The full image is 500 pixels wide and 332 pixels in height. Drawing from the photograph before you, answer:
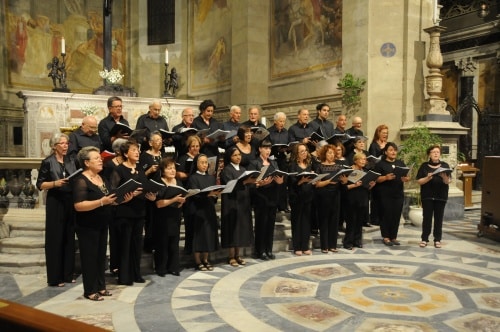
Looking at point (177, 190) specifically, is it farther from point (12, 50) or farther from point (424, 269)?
point (12, 50)

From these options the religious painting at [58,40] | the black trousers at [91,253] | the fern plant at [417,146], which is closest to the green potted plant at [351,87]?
the fern plant at [417,146]

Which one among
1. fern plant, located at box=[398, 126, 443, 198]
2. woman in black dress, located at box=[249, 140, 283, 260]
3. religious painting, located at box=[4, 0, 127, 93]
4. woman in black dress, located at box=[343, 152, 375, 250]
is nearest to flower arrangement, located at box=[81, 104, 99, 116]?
religious painting, located at box=[4, 0, 127, 93]

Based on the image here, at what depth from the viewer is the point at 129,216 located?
5371 millimetres

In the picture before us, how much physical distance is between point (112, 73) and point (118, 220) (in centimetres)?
786

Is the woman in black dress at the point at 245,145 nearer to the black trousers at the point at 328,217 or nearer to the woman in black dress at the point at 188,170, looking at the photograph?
the woman in black dress at the point at 188,170

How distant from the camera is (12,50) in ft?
53.6

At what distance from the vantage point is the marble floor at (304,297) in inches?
169

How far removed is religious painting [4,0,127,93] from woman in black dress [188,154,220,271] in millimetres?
11645

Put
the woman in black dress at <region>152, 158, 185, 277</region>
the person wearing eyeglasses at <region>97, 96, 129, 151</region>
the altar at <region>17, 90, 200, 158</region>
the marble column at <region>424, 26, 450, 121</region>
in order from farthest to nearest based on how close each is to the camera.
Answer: the altar at <region>17, 90, 200, 158</region> < the marble column at <region>424, 26, 450, 121</region> < the person wearing eyeglasses at <region>97, 96, 129, 151</region> < the woman in black dress at <region>152, 158, 185, 277</region>

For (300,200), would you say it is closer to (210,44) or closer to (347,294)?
(347,294)

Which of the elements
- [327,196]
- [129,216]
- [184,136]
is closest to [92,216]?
[129,216]

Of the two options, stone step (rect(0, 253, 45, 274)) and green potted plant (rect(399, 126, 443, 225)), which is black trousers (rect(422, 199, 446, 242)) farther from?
stone step (rect(0, 253, 45, 274))

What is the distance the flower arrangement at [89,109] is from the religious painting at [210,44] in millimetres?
5409

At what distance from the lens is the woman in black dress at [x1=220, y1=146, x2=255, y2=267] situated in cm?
640
